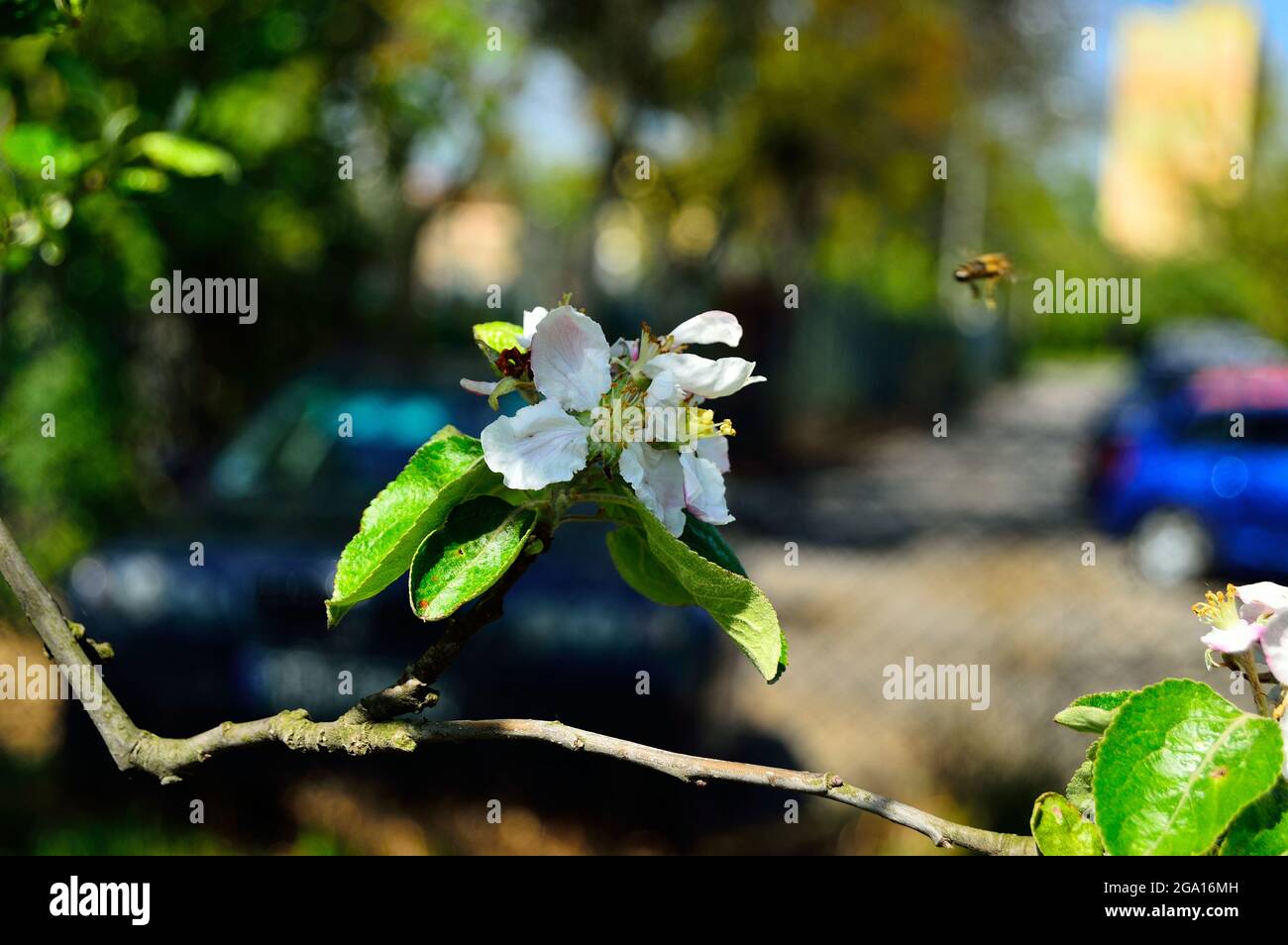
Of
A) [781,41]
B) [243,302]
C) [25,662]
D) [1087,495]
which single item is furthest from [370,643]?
[781,41]

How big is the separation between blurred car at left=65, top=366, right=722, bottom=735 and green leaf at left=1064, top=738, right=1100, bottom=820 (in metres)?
2.93

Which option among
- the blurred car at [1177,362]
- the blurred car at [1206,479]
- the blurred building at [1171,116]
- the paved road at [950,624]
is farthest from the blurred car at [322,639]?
the blurred building at [1171,116]

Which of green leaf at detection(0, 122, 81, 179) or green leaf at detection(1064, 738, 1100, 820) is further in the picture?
green leaf at detection(0, 122, 81, 179)

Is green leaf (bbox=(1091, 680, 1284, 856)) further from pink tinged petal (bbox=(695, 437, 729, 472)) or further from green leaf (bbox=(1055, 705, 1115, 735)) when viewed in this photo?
pink tinged petal (bbox=(695, 437, 729, 472))

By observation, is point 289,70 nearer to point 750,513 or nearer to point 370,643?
point 370,643

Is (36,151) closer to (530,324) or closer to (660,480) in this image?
(530,324)

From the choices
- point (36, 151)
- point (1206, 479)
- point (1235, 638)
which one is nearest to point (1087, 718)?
point (1235, 638)

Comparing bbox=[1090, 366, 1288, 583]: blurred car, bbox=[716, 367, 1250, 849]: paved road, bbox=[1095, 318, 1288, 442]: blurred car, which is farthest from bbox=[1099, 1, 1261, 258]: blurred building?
bbox=[1090, 366, 1288, 583]: blurred car

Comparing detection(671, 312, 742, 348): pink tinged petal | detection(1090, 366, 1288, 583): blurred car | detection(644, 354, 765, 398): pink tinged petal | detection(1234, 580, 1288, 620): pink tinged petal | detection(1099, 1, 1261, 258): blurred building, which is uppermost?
detection(1099, 1, 1261, 258): blurred building

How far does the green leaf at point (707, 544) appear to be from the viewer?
37.6 inches

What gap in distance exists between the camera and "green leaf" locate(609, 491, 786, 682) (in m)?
0.82

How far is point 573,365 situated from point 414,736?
0.91 ft

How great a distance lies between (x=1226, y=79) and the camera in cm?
4191

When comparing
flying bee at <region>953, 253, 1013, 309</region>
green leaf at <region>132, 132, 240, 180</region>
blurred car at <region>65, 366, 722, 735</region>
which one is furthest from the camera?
blurred car at <region>65, 366, 722, 735</region>
